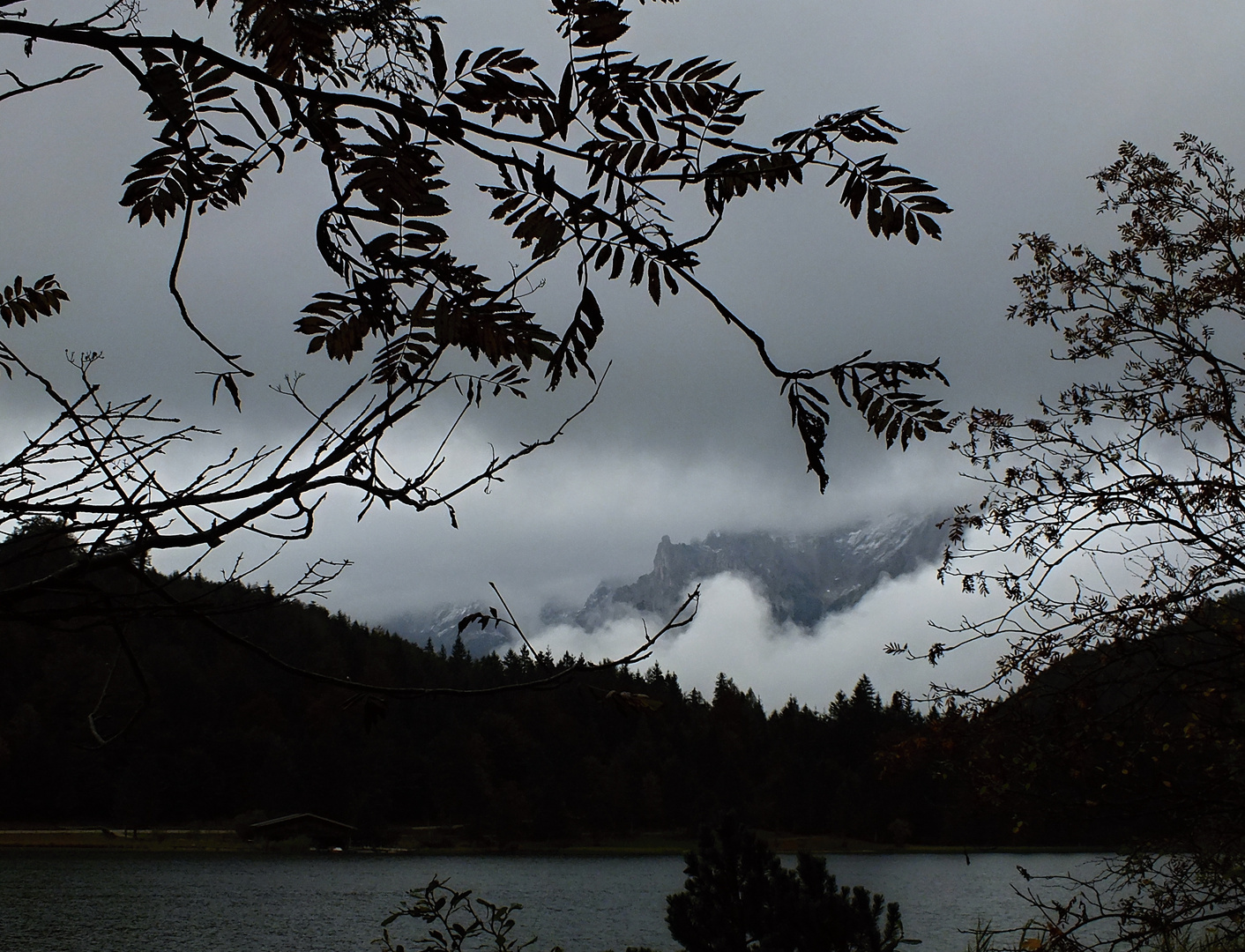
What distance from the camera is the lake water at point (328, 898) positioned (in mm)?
31188

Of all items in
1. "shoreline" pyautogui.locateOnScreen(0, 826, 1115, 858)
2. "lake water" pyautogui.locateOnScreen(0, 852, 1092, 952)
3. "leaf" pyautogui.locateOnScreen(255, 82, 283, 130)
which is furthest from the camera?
"shoreline" pyautogui.locateOnScreen(0, 826, 1115, 858)

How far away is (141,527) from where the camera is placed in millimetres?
2205

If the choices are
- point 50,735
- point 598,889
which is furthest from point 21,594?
point 50,735

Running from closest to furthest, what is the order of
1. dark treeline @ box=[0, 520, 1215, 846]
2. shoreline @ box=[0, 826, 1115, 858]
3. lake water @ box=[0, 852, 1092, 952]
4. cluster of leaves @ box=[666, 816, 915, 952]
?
cluster of leaves @ box=[666, 816, 915, 952], lake water @ box=[0, 852, 1092, 952], shoreline @ box=[0, 826, 1115, 858], dark treeline @ box=[0, 520, 1215, 846]

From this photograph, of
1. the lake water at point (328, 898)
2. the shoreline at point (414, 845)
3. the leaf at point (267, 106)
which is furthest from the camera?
the shoreline at point (414, 845)

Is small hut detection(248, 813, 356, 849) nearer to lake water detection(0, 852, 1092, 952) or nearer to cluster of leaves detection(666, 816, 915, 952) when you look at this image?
lake water detection(0, 852, 1092, 952)

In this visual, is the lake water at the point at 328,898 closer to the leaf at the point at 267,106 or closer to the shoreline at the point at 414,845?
the shoreline at the point at 414,845

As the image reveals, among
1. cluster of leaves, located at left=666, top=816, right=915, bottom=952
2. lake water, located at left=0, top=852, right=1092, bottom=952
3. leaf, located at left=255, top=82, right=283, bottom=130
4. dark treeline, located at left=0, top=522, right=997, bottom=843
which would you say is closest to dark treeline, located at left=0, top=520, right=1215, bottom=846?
Answer: dark treeline, located at left=0, top=522, right=997, bottom=843

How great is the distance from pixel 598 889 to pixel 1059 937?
173 ft

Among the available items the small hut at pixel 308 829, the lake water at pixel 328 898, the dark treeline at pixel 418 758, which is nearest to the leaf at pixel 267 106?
the lake water at pixel 328 898

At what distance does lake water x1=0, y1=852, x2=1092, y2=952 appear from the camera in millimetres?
31188

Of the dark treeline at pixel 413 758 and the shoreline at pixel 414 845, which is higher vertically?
the dark treeline at pixel 413 758

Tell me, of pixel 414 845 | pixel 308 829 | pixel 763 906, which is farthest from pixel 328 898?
pixel 414 845

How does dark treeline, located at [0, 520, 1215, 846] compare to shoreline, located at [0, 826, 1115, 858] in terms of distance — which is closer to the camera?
shoreline, located at [0, 826, 1115, 858]
